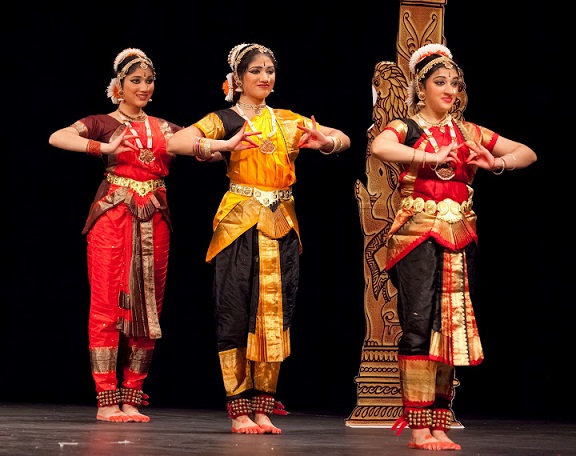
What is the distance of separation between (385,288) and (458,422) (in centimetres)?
62

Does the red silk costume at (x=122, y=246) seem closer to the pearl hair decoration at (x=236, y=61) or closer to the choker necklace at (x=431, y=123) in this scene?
the pearl hair decoration at (x=236, y=61)

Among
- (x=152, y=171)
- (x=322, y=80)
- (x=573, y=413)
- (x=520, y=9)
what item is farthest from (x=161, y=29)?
(x=573, y=413)

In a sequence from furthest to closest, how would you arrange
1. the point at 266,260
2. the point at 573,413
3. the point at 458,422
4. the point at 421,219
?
the point at 573,413 < the point at 458,422 < the point at 266,260 < the point at 421,219

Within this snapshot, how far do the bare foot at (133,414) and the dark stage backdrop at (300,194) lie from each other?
1.07 meters

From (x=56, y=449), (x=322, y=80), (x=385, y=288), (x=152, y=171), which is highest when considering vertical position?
(x=322, y=80)

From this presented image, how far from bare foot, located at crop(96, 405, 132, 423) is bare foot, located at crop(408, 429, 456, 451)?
1400 mm

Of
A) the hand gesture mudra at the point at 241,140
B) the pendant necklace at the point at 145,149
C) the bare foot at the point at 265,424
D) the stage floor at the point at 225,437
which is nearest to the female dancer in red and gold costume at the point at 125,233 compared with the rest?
the pendant necklace at the point at 145,149

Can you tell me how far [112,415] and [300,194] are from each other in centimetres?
167

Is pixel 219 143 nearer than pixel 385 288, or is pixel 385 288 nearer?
pixel 219 143

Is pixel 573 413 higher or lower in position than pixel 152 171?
lower

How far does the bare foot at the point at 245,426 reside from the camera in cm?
536

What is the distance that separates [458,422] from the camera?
19.2ft

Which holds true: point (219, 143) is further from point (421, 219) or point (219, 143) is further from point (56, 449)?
point (56, 449)

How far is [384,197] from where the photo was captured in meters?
5.95
